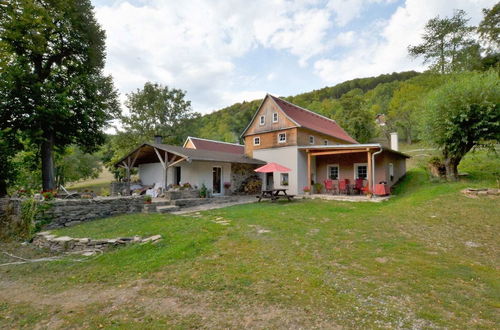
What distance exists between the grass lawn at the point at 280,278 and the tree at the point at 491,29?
21927 mm

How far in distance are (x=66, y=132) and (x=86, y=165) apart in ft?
47.1

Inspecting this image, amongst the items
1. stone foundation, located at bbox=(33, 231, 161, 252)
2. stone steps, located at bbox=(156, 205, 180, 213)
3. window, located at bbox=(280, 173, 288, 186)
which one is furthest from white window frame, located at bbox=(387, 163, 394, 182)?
stone foundation, located at bbox=(33, 231, 161, 252)

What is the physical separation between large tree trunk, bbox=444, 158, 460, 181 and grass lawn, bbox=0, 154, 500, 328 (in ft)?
15.2

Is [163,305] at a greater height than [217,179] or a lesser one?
lesser

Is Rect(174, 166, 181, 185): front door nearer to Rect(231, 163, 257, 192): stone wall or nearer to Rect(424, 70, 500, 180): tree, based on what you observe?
Rect(231, 163, 257, 192): stone wall

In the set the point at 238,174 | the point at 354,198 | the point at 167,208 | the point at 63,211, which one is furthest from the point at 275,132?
the point at 63,211

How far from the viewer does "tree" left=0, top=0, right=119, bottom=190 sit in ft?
37.6

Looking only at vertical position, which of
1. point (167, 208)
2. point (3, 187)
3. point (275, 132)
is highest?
point (275, 132)

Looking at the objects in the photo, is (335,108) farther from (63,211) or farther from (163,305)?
(163,305)

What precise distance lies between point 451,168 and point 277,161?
32.9ft

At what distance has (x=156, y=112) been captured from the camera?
31.5 m

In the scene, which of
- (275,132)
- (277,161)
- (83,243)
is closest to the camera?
(83,243)

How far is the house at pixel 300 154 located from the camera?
15672 millimetres

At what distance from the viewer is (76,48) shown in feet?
46.3
